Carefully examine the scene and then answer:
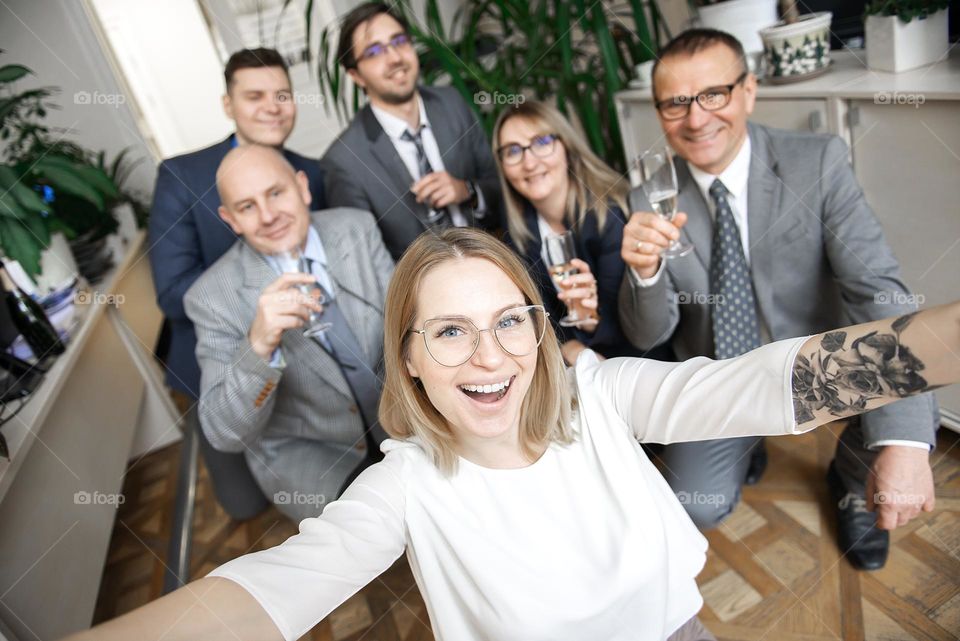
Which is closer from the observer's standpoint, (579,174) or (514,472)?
(514,472)

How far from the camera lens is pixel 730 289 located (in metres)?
1.76

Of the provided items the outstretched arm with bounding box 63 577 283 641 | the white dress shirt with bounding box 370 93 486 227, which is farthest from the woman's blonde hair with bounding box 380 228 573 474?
the white dress shirt with bounding box 370 93 486 227

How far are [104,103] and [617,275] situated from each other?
324 centimetres

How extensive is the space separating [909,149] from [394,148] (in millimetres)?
1620

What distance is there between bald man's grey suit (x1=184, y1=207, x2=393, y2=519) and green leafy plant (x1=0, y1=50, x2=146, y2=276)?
58 cm

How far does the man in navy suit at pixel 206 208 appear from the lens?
7.72 ft

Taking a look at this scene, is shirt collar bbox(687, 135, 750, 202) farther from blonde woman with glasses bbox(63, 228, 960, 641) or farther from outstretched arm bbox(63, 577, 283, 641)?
outstretched arm bbox(63, 577, 283, 641)

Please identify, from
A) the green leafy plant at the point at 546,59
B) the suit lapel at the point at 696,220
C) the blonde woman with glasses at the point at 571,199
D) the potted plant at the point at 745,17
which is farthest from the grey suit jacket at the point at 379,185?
the potted plant at the point at 745,17

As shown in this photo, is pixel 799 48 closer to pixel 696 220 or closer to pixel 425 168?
pixel 696 220

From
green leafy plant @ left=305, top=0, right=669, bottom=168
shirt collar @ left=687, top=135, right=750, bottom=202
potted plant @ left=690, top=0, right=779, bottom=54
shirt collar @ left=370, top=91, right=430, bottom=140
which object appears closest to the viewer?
shirt collar @ left=687, top=135, right=750, bottom=202

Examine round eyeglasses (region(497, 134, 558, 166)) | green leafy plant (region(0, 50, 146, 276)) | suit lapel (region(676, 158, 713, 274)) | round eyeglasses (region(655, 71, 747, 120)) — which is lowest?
suit lapel (region(676, 158, 713, 274))

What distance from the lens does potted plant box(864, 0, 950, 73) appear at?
1.83 m

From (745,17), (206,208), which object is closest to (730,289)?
(745,17)

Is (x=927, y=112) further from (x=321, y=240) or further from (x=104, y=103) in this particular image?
(x=104, y=103)
